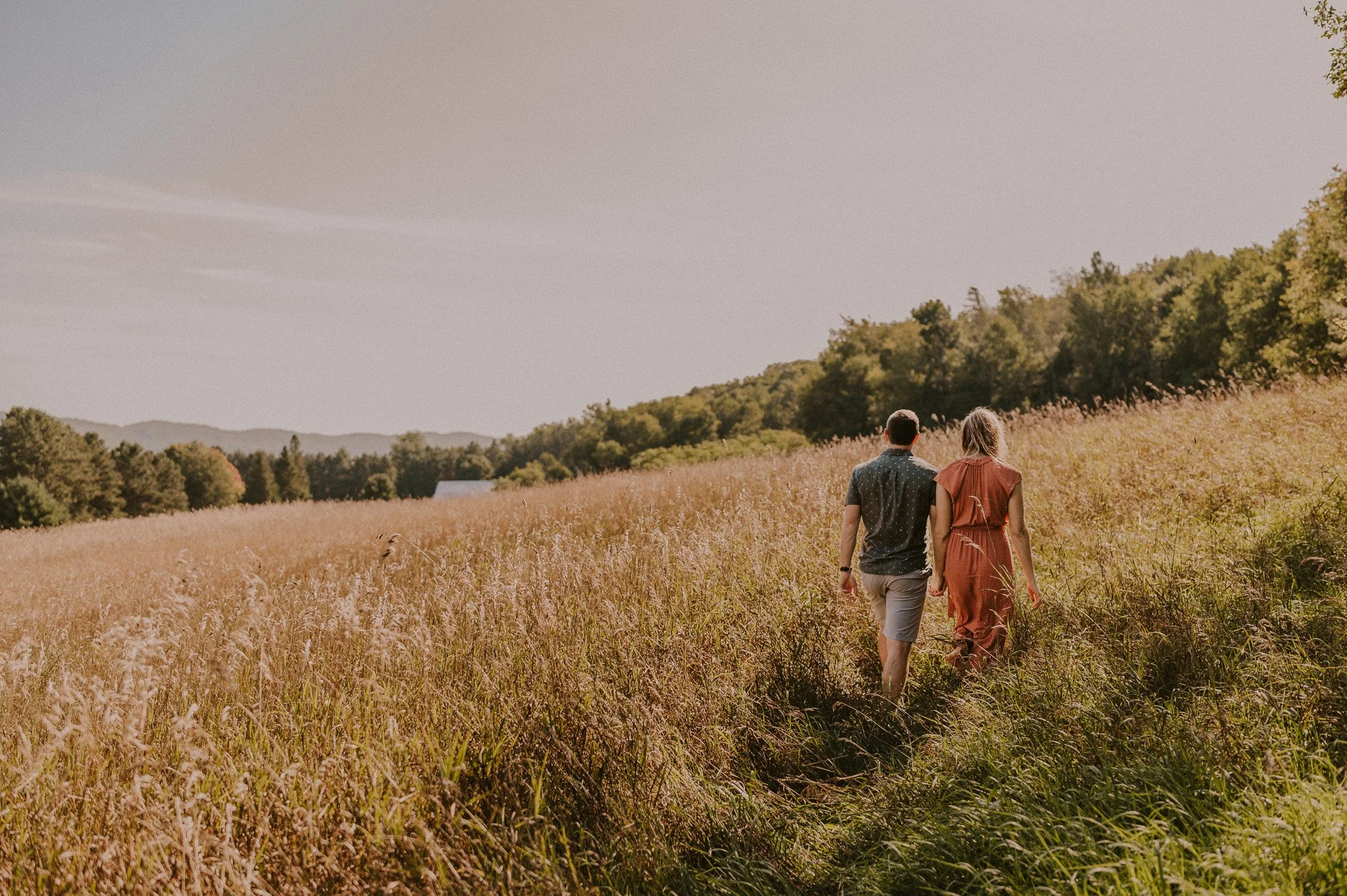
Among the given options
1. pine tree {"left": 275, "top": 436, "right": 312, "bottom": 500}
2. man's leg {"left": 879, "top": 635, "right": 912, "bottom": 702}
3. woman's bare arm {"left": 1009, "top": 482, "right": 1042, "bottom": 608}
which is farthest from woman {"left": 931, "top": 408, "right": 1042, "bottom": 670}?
pine tree {"left": 275, "top": 436, "right": 312, "bottom": 500}

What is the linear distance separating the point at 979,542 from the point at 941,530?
41 cm

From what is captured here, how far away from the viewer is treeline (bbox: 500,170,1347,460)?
845 inches

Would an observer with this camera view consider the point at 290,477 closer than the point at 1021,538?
No

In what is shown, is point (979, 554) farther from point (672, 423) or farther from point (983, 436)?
point (672, 423)

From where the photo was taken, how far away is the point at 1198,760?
254cm

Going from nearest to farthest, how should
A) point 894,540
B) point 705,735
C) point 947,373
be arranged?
point 705,735 < point 894,540 < point 947,373

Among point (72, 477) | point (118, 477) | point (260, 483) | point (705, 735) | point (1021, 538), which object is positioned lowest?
point (705, 735)

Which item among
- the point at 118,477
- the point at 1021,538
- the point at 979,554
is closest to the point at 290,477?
the point at 118,477

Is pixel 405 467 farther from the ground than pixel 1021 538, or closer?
farther from the ground

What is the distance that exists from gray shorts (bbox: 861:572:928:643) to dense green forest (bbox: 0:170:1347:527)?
1244cm

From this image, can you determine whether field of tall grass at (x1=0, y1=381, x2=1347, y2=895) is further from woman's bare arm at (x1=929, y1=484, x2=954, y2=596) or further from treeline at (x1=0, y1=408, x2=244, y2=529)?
treeline at (x1=0, y1=408, x2=244, y2=529)

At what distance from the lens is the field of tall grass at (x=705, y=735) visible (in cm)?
229

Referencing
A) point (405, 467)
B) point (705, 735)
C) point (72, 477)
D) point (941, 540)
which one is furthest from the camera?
point (405, 467)

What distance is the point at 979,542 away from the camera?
173 inches
